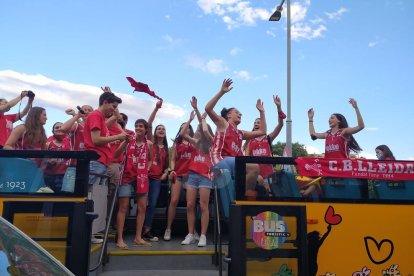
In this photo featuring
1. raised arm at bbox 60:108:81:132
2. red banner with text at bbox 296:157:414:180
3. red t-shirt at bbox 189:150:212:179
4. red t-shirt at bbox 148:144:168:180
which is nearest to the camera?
red banner with text at bbox 296:157:414:180

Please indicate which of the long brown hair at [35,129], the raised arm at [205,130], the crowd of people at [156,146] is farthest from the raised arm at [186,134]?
the long brown hair at [35,129]

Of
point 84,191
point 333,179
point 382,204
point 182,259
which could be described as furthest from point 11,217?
point 382,204

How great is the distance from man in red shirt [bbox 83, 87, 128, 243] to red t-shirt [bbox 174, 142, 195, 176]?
1.38 meters

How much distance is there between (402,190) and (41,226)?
298cm

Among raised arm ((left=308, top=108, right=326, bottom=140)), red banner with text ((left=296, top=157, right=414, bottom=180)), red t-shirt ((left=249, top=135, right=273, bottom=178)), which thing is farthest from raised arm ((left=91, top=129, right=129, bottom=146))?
raised arm ((left=308, top=108, right=326, bottom=140))

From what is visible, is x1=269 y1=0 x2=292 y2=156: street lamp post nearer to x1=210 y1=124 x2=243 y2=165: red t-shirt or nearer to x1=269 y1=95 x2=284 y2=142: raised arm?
x1=269 y1=95 x2=284 y2=142: raised arm

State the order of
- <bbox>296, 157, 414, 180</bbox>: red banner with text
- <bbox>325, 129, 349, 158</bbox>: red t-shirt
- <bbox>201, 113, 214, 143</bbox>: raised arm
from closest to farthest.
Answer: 1. <bbox>296, 157, 414, 180</bbox>: red banner with text
2. <bbox>325, 129, 349, 158</bbox>: red t-shirt
3. <bbox>201, 113, 214, 143</bbox>: raised arm

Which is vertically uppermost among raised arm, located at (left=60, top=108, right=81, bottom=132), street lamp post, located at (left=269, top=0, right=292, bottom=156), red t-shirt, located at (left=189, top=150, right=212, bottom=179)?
street lamp post, located at (left=269, top=0, right=292, bottom=156)

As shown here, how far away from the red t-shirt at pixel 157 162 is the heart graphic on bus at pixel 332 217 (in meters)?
2.85

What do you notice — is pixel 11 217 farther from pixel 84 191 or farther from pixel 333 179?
pixel 333 179

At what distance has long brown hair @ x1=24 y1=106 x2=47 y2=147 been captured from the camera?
4455 mm

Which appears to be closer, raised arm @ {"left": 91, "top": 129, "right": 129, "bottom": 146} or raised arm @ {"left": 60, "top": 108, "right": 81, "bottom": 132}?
raised arm @ {"left": 91, "top": 129, "right": 129, "bottom": 146}

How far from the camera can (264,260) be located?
3172 millimetres

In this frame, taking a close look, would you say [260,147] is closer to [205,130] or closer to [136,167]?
[205,130]
